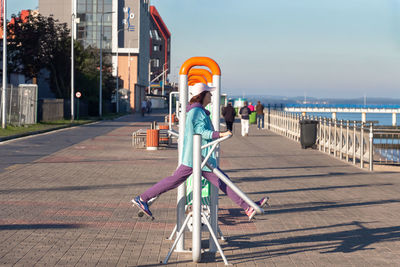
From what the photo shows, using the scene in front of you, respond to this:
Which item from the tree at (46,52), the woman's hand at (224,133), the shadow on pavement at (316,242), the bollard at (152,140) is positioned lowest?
the shadow on pavement at (316,242)

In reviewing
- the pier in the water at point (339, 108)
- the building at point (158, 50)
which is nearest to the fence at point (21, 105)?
the pier in the water at point (339, 108)

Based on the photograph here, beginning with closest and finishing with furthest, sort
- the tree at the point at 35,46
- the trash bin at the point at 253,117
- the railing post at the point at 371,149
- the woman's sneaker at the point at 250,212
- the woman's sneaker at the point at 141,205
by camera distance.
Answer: the woman's sneaker at the point at 250,212
the woman's sneaker at the point at 141,205
the railing post at the point at 371,149
the tree at the point at 35,46
the trash bin at the point at 253,117

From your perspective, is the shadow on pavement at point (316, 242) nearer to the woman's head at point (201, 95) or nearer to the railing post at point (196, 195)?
the railing post at point (196, 195)

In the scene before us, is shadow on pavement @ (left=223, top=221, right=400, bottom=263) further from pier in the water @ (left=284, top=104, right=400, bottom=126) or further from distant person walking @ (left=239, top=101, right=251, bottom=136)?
pier in the water @ (left=284, top=104, right=400, bottom=126)

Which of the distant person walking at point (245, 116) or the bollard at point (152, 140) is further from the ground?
the distant person walking at point (245, 116)

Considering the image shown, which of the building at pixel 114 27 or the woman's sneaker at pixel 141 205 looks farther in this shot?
the building at pixel 114 27

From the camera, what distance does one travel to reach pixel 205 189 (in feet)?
24.0

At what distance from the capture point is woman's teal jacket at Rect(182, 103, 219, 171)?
638 cm

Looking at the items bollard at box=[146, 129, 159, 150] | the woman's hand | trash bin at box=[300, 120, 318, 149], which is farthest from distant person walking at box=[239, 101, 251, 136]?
the woman's hand

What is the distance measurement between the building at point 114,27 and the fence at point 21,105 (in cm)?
5484

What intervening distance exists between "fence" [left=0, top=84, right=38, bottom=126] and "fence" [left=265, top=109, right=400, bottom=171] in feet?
58.8

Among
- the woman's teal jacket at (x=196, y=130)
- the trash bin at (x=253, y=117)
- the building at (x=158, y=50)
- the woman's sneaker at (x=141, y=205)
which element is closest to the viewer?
the woman's teal jacket at (x=196, y=130)

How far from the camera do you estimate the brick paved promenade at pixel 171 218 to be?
6.64m

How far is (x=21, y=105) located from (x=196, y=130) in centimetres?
3153
